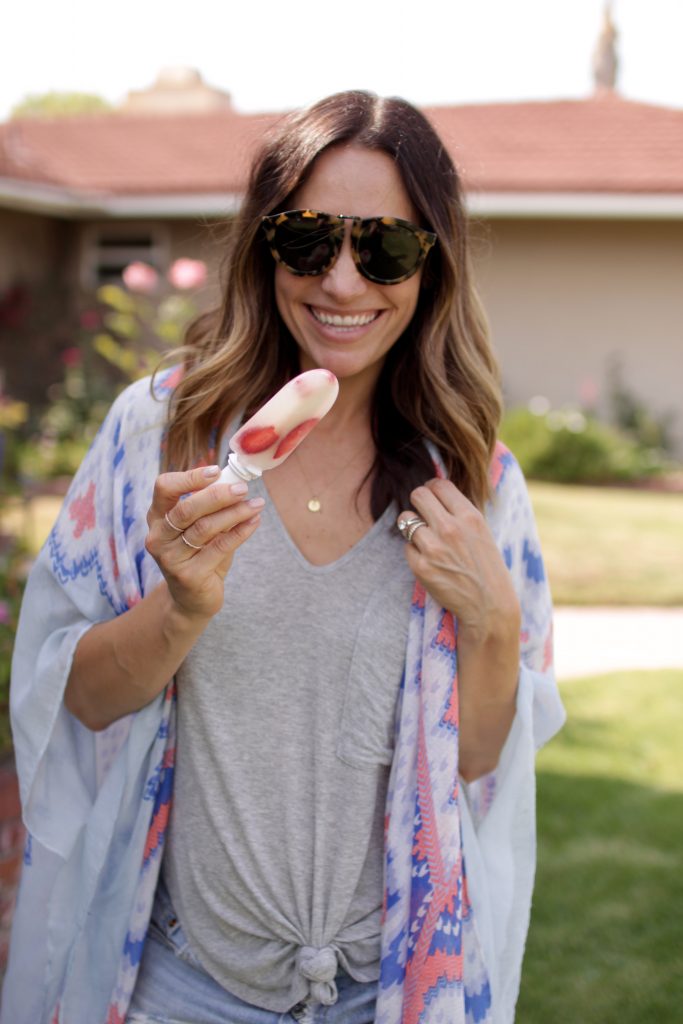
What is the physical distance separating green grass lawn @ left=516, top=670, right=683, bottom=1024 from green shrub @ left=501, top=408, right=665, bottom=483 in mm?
7196

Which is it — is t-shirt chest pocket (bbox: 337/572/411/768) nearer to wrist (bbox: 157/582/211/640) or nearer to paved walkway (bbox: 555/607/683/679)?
wrist (bbox: 157/582/211/640)

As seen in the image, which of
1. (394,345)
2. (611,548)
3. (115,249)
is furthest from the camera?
(115,249)

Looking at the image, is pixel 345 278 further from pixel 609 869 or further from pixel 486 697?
pixel 609 869

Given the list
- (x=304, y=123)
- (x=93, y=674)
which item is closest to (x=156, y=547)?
(x=93, y=674)

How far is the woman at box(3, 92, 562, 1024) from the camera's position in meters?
1.92

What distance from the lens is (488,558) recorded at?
80.4 inches

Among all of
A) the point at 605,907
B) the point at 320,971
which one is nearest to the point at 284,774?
the point at 320,971

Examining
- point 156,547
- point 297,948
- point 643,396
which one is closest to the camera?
point 156,547

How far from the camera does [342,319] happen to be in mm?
2043

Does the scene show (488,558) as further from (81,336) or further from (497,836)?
(81,336)

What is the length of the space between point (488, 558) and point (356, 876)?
0.57m

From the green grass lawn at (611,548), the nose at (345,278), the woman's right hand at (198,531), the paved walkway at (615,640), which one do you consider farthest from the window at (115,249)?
the woman's right hand at (198,531)

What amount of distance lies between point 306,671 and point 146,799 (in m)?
0.36

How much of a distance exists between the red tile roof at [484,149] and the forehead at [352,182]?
12.9 metres
